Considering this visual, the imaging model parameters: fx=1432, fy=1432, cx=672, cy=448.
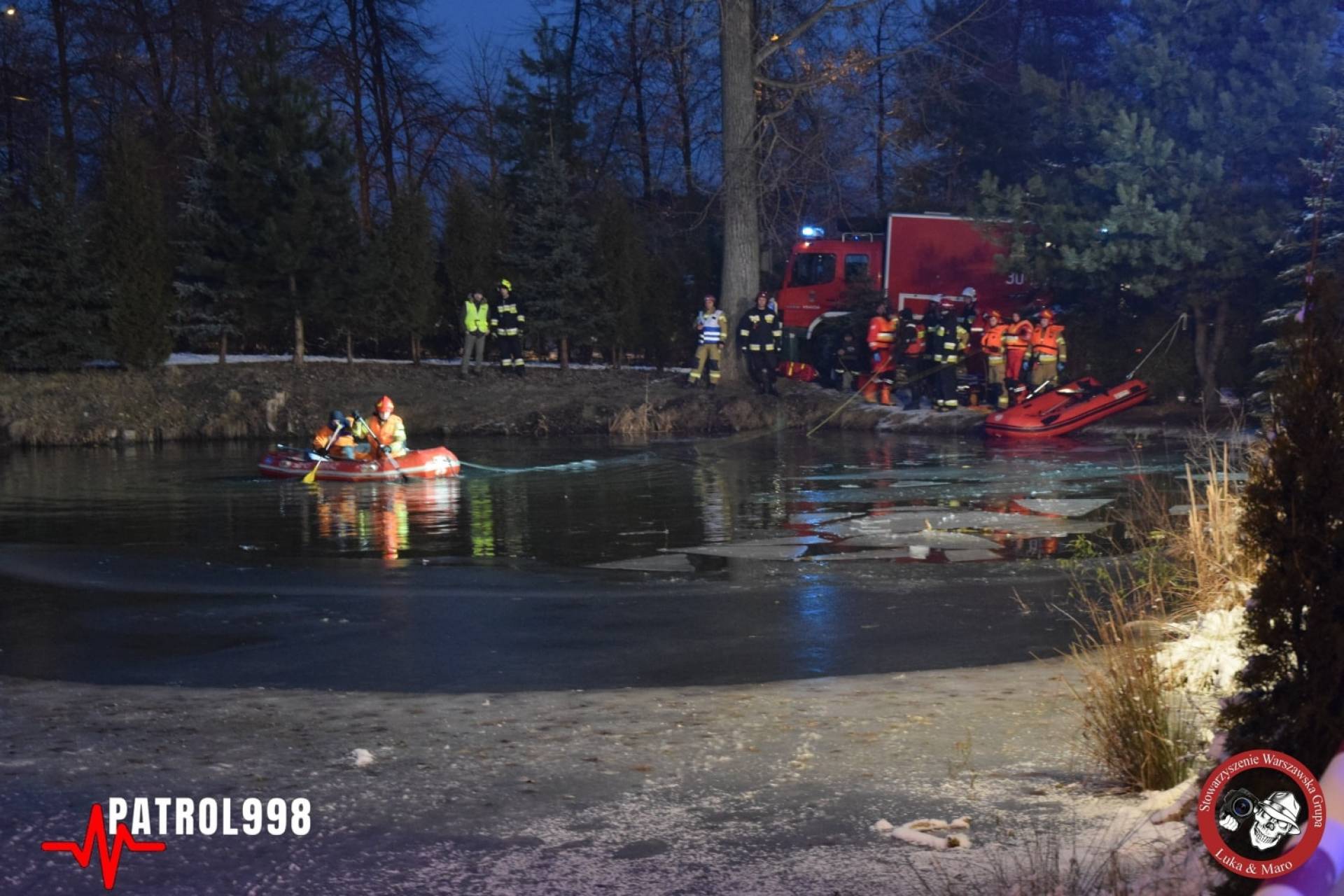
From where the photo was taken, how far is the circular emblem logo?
142 inches

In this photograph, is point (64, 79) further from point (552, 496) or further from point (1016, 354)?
point (552, 496)

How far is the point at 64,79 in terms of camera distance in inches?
1678

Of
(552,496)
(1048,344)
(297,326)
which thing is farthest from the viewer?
(297,326)

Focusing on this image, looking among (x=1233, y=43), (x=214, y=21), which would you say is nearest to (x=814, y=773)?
(x=1233, y=43)

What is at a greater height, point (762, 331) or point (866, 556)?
point (762, 331)

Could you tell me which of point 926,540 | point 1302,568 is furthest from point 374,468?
point 1302,568

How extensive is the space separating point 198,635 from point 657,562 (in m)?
4.60

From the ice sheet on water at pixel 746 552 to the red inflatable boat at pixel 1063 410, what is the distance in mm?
14078

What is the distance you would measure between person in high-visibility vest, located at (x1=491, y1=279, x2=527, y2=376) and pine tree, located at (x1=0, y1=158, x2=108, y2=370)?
8.80 metres

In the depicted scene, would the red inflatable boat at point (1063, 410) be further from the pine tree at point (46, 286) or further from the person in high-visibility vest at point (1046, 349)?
the pine tree at point (46, 286)

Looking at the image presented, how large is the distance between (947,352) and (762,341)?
425cm

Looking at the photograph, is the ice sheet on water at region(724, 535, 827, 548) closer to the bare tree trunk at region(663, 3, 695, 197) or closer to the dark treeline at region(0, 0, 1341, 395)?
the dark treeline at region(0, 0, 1341, 395)

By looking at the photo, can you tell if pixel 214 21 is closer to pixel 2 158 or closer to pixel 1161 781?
pixel 2 158

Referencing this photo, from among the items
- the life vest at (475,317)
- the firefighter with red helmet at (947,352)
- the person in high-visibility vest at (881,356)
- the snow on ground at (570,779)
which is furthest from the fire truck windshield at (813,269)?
the snow on ground at (570,779)
